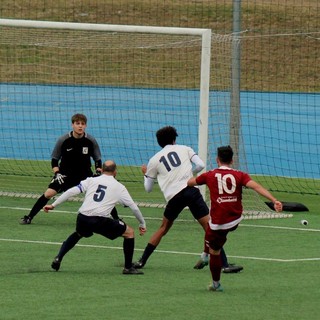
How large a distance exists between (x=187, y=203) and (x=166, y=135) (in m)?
0.87

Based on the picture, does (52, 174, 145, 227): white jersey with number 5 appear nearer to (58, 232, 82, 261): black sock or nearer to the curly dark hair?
(58, 232, 82, 261): black sock

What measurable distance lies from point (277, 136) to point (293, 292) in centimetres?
1960

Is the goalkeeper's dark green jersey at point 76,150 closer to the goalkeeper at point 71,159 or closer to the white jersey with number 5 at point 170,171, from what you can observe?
the goalkeeper at point 71,159

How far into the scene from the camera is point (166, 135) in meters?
15.6

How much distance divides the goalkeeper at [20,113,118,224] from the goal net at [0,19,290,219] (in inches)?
71.7

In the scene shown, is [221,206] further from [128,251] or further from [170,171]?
[170,171]

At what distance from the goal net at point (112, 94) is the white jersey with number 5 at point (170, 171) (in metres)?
4.41

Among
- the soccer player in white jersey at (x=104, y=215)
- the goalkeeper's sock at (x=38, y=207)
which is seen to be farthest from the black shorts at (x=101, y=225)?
the goalkeeper's sock at (x=38, y=207)

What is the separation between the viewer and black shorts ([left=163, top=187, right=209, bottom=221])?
15422mm

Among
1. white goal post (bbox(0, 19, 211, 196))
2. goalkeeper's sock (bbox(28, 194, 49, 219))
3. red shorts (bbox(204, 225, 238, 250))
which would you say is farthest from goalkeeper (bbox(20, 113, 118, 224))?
red shorts (bbox(204, 225, 238, 250))

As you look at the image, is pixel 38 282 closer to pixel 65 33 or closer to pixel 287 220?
pixel 287 220

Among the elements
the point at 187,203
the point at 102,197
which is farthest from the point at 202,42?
the point at 102,197

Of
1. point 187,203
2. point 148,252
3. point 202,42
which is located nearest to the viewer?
point 148,252

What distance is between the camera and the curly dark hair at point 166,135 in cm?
1560
